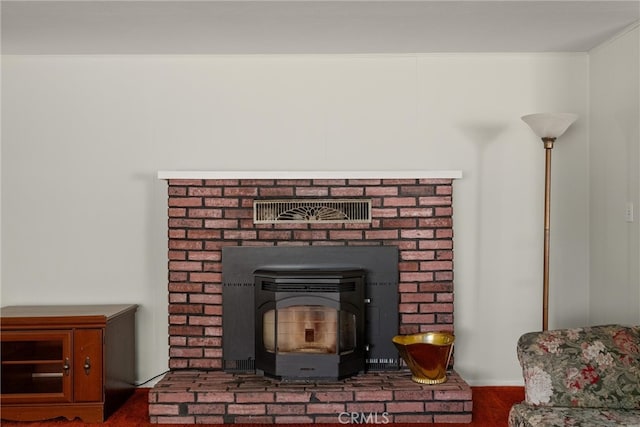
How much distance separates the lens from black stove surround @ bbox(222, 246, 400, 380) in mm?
3498

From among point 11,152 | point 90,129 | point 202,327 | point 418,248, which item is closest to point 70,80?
point 90,129

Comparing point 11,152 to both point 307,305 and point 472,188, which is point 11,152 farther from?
point 472,188

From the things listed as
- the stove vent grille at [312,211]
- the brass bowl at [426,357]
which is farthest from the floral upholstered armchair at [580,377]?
the stove vent grille at [312,211]

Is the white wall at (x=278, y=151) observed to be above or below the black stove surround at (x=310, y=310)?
above

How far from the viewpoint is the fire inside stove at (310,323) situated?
3.47m

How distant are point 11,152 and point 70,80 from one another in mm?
582

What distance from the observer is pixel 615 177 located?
3.56 m

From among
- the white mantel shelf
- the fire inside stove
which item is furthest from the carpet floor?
the white mantel shelf

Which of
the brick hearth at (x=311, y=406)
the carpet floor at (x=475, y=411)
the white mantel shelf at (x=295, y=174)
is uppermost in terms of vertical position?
the white mantel shelf at (x=295, y=174)

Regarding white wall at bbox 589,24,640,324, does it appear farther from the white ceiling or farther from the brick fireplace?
the brick fireplace

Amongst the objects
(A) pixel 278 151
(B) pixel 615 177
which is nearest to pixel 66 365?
(A) pixel 278 151

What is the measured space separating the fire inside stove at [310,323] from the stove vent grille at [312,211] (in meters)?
0.33

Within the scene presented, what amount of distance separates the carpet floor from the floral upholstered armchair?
0.73m

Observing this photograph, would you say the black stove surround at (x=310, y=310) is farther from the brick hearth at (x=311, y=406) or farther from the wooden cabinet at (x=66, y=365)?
the wooden cabinet at (x=66, y=365)
